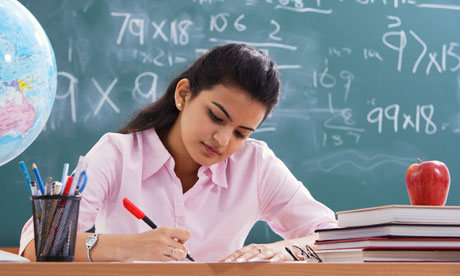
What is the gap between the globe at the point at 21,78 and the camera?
120cm

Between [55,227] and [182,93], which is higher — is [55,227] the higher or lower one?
the lower one

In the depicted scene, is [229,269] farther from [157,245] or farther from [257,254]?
[257,254]

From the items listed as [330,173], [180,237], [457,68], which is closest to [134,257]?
[180,237]

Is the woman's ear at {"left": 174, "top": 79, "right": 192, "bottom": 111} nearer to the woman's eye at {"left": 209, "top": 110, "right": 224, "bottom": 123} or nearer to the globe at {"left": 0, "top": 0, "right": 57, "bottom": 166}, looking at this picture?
the woman's eye at {"left": 209, "top": 110, "right": 224, "bottom": 123}

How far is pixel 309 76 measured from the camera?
2914 millimetres

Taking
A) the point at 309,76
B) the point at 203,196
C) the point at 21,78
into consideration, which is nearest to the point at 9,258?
the point at 21,78

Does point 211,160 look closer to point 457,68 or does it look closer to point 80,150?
point 80,150

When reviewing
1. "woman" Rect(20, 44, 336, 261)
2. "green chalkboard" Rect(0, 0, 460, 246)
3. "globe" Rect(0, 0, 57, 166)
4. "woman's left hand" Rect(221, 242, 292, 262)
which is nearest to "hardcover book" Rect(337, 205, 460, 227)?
"woman's left hand" Rect(221, 242, 292, 262)

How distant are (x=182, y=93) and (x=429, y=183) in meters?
0.76

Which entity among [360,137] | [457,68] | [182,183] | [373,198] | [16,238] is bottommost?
[16,238]

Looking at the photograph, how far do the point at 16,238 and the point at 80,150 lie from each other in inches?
18.0

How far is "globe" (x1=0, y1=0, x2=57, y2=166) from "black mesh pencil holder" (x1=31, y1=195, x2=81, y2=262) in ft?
1.11

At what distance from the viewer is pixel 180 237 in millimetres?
1103

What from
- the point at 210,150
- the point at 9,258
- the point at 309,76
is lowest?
the point at 9,258
